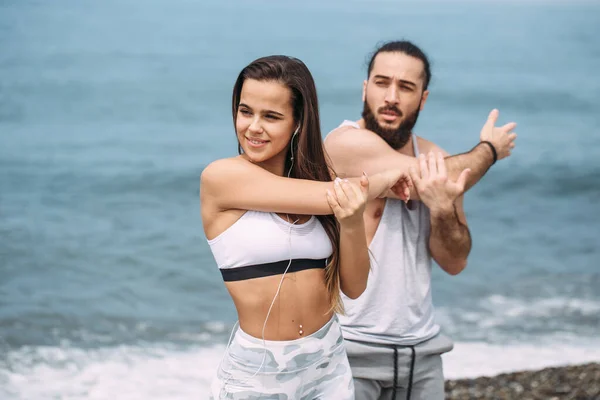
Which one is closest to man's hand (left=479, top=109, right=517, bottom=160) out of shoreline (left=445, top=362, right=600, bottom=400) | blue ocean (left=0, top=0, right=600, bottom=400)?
blue ocean (left=0, top=0, right=600, bottom=400)

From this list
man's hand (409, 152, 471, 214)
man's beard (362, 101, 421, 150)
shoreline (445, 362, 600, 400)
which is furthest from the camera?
shoreline (445, 362, 600, 400)

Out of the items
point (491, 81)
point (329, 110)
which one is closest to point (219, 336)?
point (329, 110)

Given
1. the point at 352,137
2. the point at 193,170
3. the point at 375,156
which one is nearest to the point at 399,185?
the point at 375,156

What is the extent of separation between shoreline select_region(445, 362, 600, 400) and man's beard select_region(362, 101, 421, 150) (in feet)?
8.61

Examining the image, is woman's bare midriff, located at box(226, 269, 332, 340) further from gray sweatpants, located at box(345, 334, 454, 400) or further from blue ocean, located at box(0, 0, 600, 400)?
blue ocean, located at box(0, 0, 600, 400)

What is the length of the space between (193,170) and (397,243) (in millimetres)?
13428

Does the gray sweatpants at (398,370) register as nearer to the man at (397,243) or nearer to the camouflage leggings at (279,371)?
the man at (397,243)

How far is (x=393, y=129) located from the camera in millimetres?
3520

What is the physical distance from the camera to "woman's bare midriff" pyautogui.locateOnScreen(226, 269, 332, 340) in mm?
2672

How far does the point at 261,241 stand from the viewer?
103 inches

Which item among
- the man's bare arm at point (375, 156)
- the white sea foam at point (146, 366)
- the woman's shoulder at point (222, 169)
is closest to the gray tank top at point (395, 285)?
the man's bare arm at point (375, 156)

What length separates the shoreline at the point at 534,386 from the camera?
556 cm

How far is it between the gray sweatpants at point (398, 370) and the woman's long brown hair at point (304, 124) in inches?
24.7

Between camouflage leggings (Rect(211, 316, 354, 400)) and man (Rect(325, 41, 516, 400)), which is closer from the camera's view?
→ camouflage leggings (Rect(211, 316, 354, 400))
